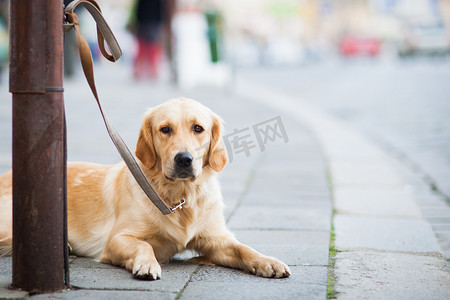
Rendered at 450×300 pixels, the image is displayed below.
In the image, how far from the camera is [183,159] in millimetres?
3326

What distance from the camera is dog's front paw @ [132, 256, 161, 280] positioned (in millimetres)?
3045

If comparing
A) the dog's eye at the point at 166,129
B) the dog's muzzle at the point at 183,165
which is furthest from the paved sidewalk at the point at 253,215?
the dog's eye at the point at 166,129

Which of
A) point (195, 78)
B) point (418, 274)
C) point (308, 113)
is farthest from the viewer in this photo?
point (195, 78)

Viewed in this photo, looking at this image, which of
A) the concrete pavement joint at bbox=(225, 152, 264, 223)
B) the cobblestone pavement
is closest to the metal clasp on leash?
the concrete pavement joint at bbox=(225, 152, 264, 223)

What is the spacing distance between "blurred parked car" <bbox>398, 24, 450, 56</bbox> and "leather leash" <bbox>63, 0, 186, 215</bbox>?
3414 centimetres

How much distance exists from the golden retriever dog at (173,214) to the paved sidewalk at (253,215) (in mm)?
97

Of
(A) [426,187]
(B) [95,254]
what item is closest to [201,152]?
(B) [95,254]

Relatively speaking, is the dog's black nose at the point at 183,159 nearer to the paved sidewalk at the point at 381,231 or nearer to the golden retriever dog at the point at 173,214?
the golden retriever dog at the point at 173,214

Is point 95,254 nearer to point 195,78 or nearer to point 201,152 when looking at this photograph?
point 201,152

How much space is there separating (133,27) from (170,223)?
553 inches

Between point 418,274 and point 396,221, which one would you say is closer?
point 418,274

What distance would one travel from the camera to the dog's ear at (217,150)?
3596 millimetres

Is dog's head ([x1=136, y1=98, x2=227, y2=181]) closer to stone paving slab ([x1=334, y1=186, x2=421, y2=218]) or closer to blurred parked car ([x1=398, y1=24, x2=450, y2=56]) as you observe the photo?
stone paving slab ([x1=334, y1=186, x2=421, y2=218])

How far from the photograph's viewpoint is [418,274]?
3.29 metres
